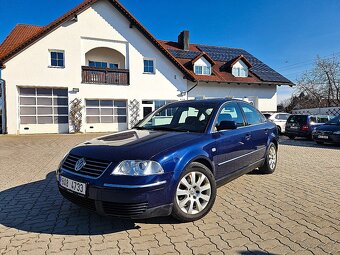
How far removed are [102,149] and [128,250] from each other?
1206 millimetres

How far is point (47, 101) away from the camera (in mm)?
16516

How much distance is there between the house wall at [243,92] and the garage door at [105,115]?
19.7 feet

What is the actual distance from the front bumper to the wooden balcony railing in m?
15.7

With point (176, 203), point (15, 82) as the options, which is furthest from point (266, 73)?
point (176, 203)

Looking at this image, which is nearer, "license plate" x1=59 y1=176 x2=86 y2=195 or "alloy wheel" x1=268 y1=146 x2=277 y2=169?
"license plate" x1=59 y1=176 x2=86 y2=195

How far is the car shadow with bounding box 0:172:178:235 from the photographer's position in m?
3.14

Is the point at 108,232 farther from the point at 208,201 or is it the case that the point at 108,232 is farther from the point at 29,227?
the point at 208,201

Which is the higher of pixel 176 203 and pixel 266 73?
pixel 266 73

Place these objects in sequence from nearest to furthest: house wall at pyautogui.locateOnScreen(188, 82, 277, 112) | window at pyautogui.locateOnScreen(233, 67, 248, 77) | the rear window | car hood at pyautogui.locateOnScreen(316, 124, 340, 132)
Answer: car hood at pyautogui.locateOnScreen(316, 124, 340, 132), the rear window, house wall at pyautogui.locateOnScreen(188, 82, 277, 112), window at pyautogui.locateOnScreen(233, 67, 248, 77)

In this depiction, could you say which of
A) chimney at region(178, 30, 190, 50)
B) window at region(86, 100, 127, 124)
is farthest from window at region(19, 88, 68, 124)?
chimney at region(178, 30, 190, 50)

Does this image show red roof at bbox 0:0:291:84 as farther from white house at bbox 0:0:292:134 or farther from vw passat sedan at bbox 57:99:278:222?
vw passat sedan at bbox 57:99:278:222

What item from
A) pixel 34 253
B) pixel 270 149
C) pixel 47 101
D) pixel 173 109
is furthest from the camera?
pixel 47 101

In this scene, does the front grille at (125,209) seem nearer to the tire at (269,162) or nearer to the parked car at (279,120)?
the tire at (269,162)

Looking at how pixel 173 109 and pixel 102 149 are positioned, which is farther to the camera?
pixel 173 109
